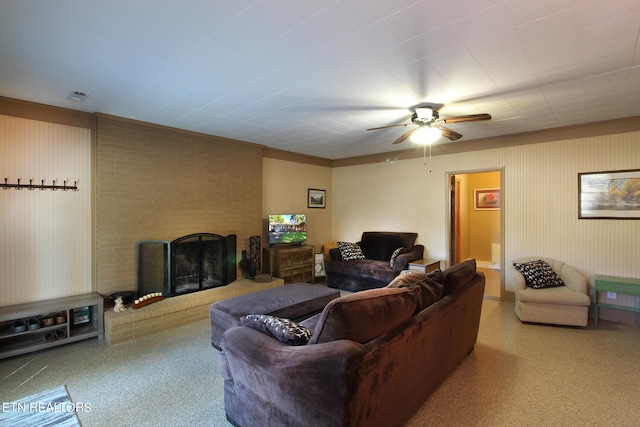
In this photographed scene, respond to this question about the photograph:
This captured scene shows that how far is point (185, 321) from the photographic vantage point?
152 inches

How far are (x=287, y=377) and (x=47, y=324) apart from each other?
10.3 ft

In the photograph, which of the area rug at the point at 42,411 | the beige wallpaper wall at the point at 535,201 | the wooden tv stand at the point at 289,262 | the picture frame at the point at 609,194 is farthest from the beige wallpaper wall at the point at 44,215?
the picture frame at the point at 609,194

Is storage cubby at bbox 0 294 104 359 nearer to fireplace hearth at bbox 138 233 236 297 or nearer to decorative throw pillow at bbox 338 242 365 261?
fireplace hearth at bbox 138 233 236 297

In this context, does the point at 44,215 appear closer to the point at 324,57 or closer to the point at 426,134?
the point at 324,57

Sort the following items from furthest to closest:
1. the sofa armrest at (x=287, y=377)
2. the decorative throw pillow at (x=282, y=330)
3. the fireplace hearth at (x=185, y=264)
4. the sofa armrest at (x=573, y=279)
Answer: the fireplace hearth at (x=185, y=264)
the sofa armrest at (x=573, y=279)
the decorative throw pillow at (x=282, y=330)
the sofa armrest at (x=287, y=377)

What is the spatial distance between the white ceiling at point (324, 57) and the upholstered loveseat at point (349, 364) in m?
1.70

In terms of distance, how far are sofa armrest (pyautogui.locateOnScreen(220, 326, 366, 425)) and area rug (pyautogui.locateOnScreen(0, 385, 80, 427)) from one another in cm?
127

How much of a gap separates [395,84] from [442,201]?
10.4 feet

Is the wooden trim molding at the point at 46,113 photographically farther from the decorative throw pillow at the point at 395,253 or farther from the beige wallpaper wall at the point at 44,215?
the decorative throw pillow at the point at 395,253

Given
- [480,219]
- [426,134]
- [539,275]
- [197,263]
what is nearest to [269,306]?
[197,263]

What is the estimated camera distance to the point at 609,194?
399 centimetres

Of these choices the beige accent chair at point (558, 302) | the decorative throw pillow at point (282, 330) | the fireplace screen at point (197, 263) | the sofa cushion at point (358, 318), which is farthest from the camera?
the fireplace screen at point (197, 263)

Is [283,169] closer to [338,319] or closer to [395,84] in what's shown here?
[395,84]

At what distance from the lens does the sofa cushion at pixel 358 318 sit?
1.55 meters
